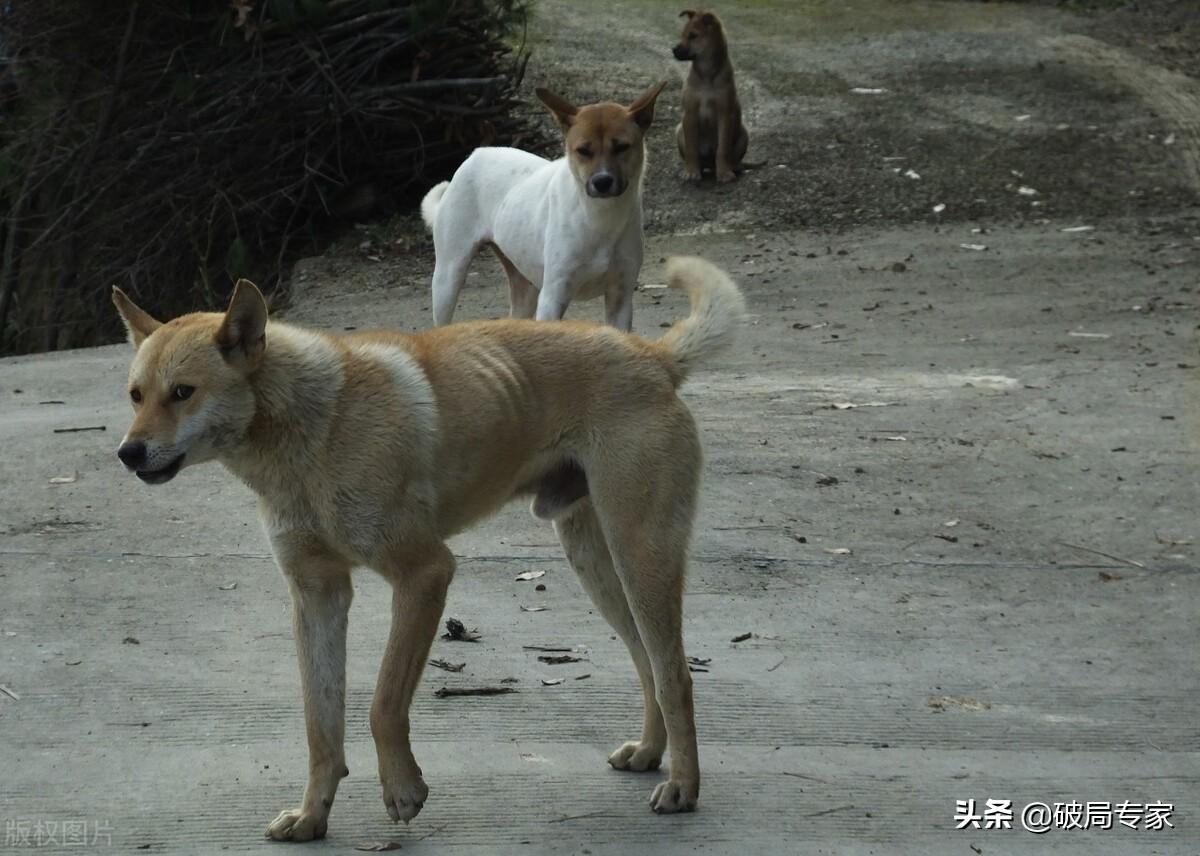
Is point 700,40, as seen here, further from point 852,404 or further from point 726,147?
point 852,404

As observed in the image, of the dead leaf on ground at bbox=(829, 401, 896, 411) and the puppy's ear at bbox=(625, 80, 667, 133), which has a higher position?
the puppy's ear at bbox=(625, 80, 667, 133)

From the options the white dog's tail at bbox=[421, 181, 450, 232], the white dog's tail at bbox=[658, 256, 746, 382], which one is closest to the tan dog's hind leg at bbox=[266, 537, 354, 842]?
the white dog's tail at bbox=[658, 256, 746, 382]

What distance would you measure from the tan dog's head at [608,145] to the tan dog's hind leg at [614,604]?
3894 millimetres

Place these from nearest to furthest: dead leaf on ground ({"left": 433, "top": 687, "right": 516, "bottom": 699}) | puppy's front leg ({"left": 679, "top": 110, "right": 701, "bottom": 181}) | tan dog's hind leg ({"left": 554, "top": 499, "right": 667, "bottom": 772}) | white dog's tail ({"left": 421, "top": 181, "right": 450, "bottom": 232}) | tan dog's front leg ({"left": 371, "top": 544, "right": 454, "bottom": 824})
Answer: tan dog's front leg ({"left": 371, "top": 544, "right": 454, "bottom": 824})
tan dog's hind leg ({"left": 554, "top": 499, "right": 667, "bottom": 772})
dead leaf on ground ({"left": 433, "top": 687, "right": 516, "bottom": 699})
white dog's tail ({"left": 421, "top": 181, "right": 450, "bottom": 232})
puppy's front leg ({"left": 679, "top": 110, "right": 701, "bottom": 181})

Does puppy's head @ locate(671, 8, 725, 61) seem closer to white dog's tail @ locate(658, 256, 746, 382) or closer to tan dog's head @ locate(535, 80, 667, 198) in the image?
tan dog's head @ locate(535, 80, 667, 198)

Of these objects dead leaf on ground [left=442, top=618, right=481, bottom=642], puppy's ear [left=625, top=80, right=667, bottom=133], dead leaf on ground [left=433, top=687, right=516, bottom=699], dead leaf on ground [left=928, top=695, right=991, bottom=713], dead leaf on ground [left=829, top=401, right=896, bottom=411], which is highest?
puppy's ear [left=625, top=80, right=667, bottom=133]

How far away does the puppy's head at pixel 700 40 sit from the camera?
13828mm

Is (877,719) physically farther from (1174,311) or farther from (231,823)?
(1174,311)

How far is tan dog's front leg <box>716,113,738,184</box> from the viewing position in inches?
537

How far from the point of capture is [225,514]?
6.56 meters

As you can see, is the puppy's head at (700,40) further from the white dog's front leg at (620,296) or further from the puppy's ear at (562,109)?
the white dog's front leg at (620,296)

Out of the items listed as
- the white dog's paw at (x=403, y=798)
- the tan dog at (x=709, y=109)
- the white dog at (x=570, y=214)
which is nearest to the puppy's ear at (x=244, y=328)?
the white dog's paw at (x=403, y=798)

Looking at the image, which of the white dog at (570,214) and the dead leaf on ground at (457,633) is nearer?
the dead leaf on ground at (457,633)

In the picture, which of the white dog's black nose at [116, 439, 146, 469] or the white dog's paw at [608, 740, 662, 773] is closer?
the white dog's black nose at [116, 439, 146, 469]
